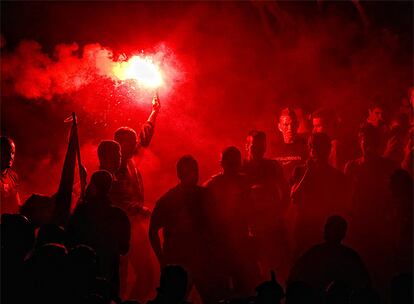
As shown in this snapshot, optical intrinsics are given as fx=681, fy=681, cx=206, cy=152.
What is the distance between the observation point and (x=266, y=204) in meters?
8.73

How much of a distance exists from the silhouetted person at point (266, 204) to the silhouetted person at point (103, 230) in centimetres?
199

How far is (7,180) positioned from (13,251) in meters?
3.10

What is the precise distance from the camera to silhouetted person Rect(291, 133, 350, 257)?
8.95 metres

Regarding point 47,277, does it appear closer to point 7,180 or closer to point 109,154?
point 109,154

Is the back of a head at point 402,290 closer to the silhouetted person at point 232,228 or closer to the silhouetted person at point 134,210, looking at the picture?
the silhouetted person at point 232,228

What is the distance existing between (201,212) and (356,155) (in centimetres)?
466

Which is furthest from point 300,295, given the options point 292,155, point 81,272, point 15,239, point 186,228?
point 292,155

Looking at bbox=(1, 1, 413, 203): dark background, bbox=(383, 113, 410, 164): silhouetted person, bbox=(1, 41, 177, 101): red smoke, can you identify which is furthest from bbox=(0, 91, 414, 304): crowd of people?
bbox=(1, 1, 413, 203): dark background

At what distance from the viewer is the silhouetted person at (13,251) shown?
216 inches

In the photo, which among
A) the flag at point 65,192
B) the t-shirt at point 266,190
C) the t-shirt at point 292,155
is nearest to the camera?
the flag at point 65,192

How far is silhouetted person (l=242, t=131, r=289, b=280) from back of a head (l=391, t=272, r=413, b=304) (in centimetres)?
247

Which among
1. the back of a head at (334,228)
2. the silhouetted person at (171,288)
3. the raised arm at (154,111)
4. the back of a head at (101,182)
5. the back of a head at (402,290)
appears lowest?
the back of a head at (402,290)

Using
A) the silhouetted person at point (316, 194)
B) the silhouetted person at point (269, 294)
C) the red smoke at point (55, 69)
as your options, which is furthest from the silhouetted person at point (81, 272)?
the red smoke at point (55, 69)

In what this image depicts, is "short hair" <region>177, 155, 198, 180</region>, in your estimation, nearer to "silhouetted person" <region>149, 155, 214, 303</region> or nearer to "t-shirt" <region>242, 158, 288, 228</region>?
"silhouetted person" <region>149, 155, 214, 303</region>
